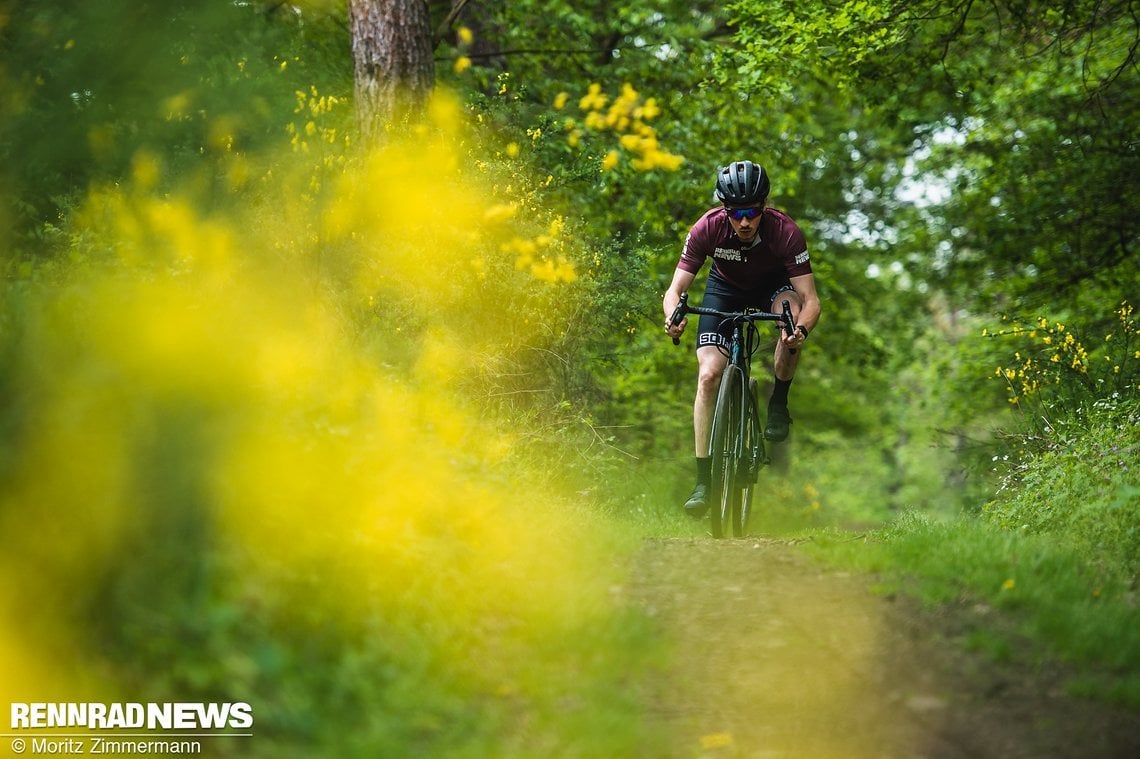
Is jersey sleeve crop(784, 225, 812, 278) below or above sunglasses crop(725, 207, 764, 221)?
below

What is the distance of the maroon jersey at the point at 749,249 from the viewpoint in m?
7.07

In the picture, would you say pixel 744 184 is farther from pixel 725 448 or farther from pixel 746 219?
pixel 725 448

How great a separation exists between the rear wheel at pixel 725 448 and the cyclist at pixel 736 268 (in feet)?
0.35

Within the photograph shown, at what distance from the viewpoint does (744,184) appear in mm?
6734

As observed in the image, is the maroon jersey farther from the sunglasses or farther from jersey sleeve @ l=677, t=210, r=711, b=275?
the sunglasses

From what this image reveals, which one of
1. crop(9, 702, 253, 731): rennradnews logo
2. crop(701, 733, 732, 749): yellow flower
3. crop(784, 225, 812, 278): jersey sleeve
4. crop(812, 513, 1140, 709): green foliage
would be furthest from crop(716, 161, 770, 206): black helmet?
crop(9, 702, 253, 731): rennradnews logo

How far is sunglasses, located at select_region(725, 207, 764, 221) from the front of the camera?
22.5 feet

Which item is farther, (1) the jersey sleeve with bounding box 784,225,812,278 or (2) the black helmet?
(1) the jersey sleeve with bounding box 784,225,812,278

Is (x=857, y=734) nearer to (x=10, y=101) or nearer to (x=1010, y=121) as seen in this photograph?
(x=10, y=101)

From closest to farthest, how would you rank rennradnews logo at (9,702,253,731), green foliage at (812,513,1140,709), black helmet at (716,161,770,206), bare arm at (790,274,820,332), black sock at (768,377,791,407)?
rennradnews logo at (9,702,253,731) < green foliage at (812,513,1140,709) < black helmet at (716,161,770,206) < bare arm at (790,274,820,332) < black sock at (768,377,791,407)

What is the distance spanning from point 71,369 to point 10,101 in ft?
8.97

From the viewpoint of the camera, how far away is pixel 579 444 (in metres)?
8.00

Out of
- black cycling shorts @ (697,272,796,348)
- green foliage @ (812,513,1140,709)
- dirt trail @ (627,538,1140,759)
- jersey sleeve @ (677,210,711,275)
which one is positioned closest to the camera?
dirt trail @ (627,538,1140,759)

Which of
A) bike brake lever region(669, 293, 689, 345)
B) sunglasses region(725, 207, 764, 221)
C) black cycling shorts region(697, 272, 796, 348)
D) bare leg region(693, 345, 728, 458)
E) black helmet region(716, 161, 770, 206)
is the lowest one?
bare leg region(693, 345, 728, 458)
